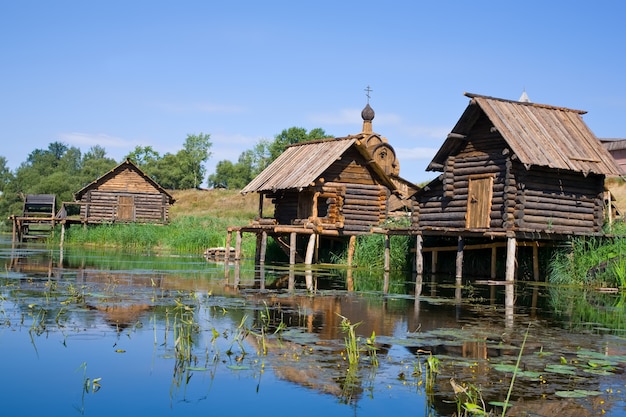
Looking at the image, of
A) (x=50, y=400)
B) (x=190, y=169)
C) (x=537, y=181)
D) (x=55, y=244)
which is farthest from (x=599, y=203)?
(x=190, y=169)

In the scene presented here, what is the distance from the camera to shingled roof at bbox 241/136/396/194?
3181 cm

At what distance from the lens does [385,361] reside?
986 cm

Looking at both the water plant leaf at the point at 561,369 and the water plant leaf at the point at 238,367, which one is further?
the water plant leaf at the point at 561,369

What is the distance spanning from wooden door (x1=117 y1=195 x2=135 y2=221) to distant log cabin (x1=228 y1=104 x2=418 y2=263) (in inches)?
767

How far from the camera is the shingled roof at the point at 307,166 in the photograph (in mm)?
31812

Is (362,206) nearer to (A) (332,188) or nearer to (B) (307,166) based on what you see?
(A) (332,188)

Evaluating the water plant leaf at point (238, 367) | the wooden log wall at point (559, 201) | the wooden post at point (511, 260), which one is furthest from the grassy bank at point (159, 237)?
the water plant leaf at point (238, 367)

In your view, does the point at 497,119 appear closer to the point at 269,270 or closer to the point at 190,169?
the point at 269,270

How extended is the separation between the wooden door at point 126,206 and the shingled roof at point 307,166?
18940 millimetres

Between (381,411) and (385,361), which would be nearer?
(381,411)

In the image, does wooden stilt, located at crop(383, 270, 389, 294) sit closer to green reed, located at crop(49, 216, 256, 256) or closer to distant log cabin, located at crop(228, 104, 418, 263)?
distant log cabin, located at crop(228, 104, 418, 263)

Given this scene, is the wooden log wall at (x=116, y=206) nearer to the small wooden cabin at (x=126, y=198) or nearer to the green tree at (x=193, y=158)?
the small wooden cabin at (x=126, y=198)

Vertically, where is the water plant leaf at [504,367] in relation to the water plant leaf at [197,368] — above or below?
above

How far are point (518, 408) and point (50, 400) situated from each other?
4.36 m
